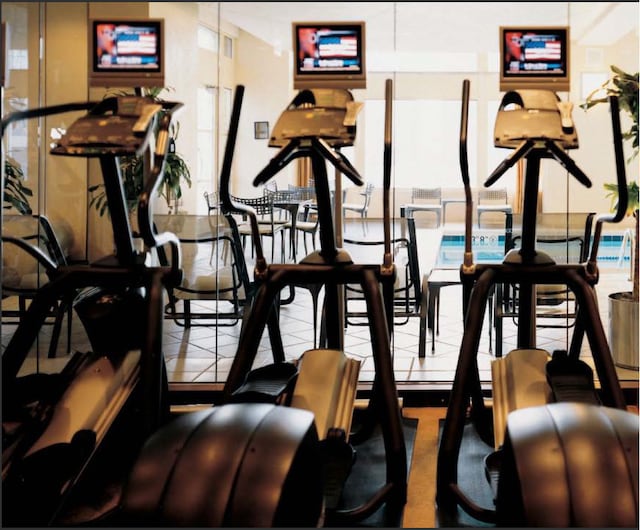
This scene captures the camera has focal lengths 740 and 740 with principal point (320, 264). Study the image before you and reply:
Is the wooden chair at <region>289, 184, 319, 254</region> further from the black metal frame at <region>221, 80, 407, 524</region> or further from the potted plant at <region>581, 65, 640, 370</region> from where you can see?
the potted plant at <region>581, 65, 640, 370</region>

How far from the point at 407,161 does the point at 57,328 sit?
2.42m

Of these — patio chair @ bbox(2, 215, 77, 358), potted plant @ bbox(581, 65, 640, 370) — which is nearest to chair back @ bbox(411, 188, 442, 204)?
potted plant @ bbox(581, 65, 640, 370)

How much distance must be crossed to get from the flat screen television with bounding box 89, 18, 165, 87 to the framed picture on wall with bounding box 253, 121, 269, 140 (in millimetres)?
1452

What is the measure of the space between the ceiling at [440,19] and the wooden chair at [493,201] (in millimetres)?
906

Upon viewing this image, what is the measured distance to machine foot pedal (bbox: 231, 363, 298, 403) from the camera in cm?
284

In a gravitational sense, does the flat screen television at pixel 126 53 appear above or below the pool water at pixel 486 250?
above

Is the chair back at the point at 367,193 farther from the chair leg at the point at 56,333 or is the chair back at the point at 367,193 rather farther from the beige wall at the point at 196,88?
the chair leg at the point at 56,333

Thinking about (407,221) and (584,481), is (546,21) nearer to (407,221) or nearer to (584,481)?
(407,221)

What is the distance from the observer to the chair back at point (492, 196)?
15.6 feet

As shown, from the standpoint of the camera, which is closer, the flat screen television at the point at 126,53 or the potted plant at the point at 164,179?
the flat screen television at the point at 126,53

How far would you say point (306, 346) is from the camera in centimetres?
460

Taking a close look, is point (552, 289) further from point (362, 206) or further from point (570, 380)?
point (570, 380)

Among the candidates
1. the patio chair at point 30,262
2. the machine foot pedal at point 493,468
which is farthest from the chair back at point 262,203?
the machine foot pedal at point 493,468

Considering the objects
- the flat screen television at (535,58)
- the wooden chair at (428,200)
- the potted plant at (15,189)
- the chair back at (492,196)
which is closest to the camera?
the flat screen television at (535,58)
